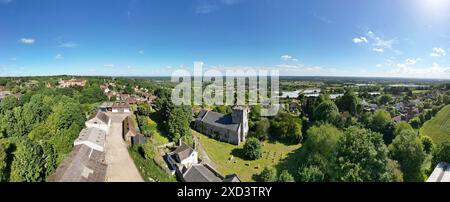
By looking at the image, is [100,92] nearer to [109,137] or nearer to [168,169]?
[109,137]

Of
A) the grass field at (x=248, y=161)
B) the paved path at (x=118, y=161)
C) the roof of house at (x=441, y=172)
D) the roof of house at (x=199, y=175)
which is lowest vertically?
the grass field at (x=248, y=161)

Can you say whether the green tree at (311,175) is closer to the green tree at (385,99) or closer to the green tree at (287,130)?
the green tree at (287,130)

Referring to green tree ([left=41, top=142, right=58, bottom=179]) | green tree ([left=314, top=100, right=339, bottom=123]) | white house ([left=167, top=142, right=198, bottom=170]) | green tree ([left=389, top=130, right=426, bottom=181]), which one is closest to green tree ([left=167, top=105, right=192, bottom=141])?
white house ([left=167, top=142, right=198, bottom=170])

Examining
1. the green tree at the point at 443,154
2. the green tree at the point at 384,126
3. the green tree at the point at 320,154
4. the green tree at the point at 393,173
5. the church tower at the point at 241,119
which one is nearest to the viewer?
the green tree at the point at 393,173

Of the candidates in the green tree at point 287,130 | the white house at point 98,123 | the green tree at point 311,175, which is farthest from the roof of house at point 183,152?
the green tree at point 287,130

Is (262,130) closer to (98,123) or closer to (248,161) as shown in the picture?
(248,161)

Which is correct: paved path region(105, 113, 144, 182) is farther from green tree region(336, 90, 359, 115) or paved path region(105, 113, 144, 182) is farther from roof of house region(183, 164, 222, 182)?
green tree region(336, 90, 359, 115)
